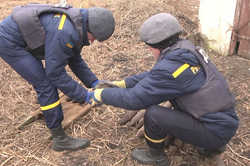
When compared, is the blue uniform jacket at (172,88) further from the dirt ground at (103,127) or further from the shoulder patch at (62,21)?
the shoulder patch at (62,21)

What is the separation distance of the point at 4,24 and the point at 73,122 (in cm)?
143

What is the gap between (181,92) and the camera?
7.42 feet

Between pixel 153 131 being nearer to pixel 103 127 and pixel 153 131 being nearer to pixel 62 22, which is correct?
pixel 103 127

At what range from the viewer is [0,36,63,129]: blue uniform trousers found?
268 cm

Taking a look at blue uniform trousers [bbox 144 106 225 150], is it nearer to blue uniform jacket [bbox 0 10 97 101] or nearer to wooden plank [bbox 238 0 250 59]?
blue uniform jacket [bbox 0 10 97 101]

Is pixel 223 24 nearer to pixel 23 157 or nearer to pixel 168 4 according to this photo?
pixel 168 4

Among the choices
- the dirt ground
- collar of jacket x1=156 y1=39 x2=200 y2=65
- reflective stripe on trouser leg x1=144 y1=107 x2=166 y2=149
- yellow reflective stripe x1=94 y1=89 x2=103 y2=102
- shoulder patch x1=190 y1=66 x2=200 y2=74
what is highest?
collar of jacket x1=156 y1=39 x2=200 y2=65

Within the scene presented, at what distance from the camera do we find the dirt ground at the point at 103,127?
292 cm

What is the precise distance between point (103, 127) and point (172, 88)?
4.81ft

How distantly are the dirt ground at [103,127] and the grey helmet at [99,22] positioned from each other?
1.32 m

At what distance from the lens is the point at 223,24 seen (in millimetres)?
4965

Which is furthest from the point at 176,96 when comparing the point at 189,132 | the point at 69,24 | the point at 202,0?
the point at 202,0

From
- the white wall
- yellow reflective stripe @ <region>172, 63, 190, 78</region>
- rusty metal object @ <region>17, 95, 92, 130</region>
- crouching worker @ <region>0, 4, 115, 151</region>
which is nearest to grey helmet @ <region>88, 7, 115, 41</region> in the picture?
crouching worker @ <region>0, 4, 115, 151</region>

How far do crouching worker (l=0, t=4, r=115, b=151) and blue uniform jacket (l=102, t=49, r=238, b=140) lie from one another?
0.63 metres
